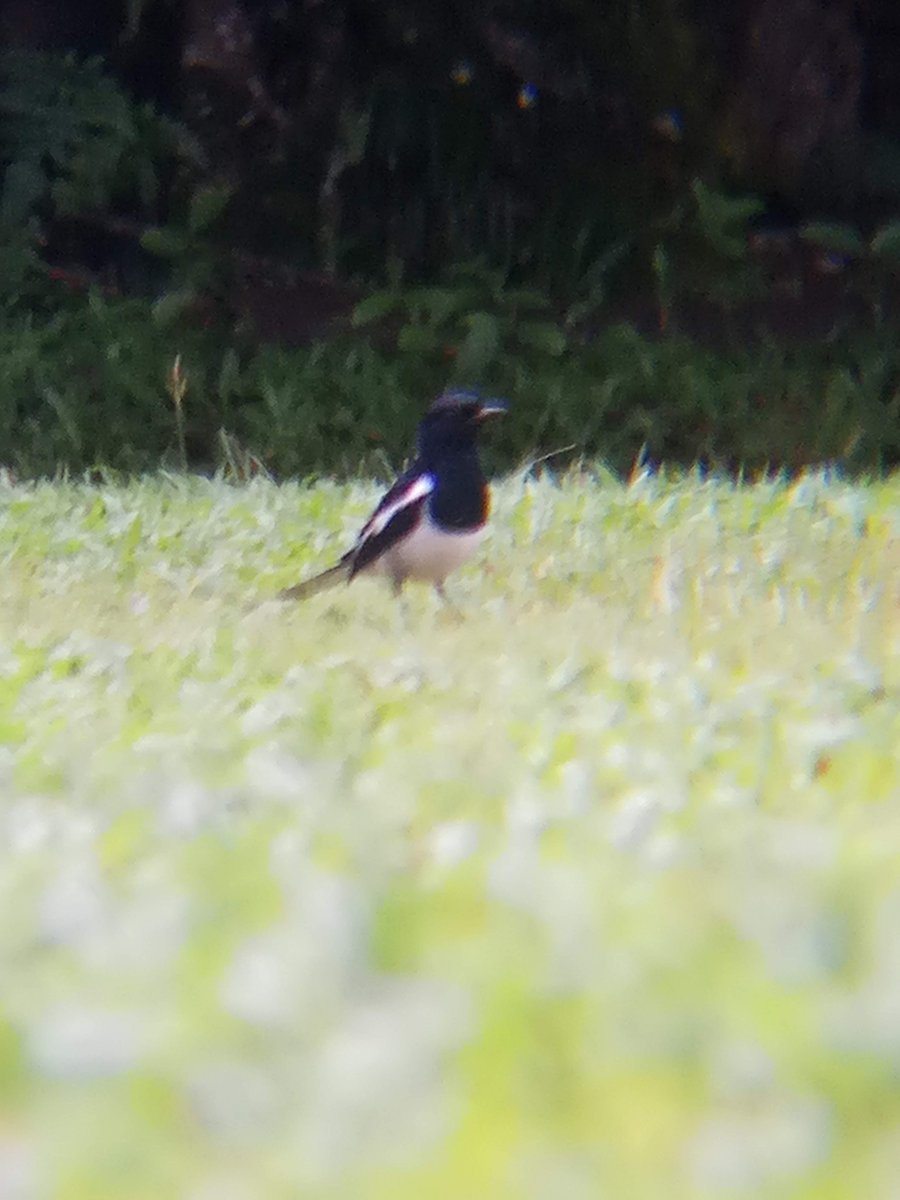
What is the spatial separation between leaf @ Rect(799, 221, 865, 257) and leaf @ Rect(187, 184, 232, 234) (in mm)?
3669

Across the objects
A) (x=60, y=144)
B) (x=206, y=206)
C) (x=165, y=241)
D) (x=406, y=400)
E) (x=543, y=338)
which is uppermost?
(x=60, y=144)

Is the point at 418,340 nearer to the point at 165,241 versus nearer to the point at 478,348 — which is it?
the point at 478,348

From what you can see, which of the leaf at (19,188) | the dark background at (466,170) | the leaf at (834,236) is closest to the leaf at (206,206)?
the dark background at (466,170)

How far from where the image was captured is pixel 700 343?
9.48 meters

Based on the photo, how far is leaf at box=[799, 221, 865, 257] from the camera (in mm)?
9078

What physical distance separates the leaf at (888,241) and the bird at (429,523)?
4.83 meters

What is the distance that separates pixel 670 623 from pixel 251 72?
7.06 metres

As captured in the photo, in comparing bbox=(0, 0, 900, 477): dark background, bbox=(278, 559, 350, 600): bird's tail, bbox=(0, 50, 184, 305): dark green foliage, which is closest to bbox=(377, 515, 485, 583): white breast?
bbox=(278, 559, 350, 600): bird's tail

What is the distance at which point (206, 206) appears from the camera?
31.2 ft

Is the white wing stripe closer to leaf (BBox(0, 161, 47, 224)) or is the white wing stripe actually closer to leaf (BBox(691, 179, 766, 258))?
leaf (BBox(691, 179, 766, 258))

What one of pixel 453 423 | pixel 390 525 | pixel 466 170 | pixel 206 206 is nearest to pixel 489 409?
pixel 453 423

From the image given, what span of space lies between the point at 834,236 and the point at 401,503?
5215 mm

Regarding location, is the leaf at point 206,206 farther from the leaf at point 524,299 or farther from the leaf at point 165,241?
the leaf at point 524,299

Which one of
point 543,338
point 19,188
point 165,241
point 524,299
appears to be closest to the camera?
point 543,338
